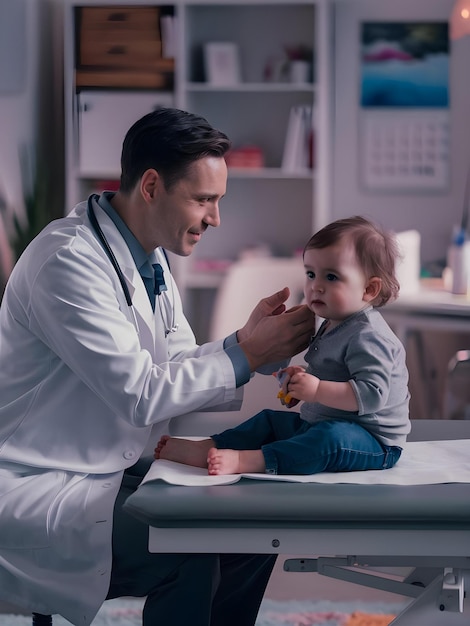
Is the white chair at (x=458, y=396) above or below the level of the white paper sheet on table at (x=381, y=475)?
below

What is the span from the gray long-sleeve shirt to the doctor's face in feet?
0.98

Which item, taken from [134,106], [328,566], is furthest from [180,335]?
[134,106]

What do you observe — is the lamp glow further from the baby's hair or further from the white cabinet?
the baby's hair

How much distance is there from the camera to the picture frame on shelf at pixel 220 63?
434 centimetres

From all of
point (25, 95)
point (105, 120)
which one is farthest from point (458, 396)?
point (25, 95)

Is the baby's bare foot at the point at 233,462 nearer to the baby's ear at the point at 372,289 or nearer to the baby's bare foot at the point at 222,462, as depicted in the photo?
the baby's bare foot at the point at 222,462

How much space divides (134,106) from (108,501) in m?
3.20

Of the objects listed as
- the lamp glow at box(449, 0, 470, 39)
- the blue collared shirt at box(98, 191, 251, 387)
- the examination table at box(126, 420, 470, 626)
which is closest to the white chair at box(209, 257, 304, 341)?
the lamp glow at box(449, 0, 470, 39)

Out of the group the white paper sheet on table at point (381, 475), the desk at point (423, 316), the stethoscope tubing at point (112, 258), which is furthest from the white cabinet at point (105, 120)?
the white paper sheet on table at point (381, 475)

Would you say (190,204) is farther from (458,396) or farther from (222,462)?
(458,396)

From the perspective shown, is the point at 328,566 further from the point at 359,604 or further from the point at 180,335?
the point at 359,604

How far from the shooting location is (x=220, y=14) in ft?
14.8

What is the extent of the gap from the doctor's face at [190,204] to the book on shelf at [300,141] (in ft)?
8.90

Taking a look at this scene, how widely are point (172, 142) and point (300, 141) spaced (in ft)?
9.15
